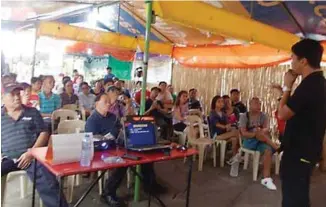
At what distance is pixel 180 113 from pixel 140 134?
9.49 ft

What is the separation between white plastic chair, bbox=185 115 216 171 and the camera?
434 cm

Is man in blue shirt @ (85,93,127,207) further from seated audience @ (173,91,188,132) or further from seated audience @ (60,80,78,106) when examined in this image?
seated audience @ (60,80,78,106)

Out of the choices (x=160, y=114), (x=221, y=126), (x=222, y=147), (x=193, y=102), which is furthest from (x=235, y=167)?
(x=193, y=102)

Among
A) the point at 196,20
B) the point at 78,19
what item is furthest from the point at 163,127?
the point at 196,20

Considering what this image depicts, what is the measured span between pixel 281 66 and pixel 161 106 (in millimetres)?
2518

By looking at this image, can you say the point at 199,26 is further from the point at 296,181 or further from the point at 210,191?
the point at 210,191

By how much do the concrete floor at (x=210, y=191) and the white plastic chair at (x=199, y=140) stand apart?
0.68 feet

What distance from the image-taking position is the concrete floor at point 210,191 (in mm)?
3046

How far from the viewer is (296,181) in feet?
5.90

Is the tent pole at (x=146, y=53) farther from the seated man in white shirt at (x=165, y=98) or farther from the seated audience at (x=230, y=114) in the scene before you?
the seated man in white shirt at (x=165, y=98)

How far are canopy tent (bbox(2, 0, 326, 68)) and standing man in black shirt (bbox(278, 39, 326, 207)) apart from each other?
1192mm

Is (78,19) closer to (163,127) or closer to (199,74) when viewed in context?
(163,127)

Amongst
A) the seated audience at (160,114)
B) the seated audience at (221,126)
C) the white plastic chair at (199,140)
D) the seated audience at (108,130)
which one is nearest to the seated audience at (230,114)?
the seated audience at (221,126)

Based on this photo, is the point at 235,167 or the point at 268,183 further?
the point at 235,167
